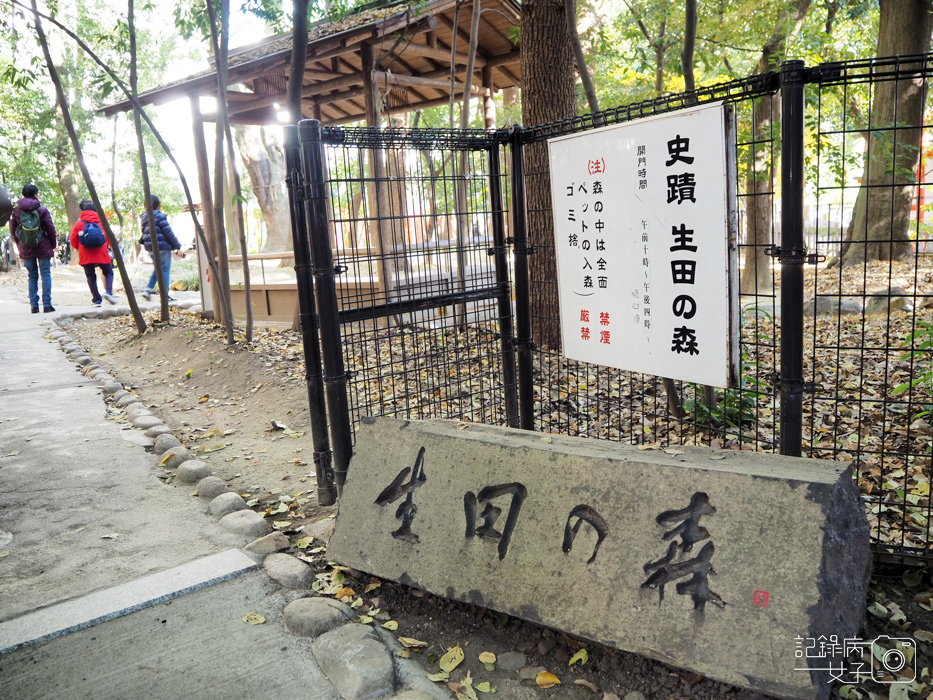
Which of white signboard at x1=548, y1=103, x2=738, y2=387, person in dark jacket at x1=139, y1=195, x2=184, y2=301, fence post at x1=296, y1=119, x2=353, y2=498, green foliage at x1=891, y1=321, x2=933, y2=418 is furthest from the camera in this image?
person in dark jacket at x1=139, y1=195, x2=184, y2=301

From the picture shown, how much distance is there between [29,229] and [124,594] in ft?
36.5

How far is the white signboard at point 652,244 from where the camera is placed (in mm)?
3029

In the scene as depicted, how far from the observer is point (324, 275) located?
3748 mm

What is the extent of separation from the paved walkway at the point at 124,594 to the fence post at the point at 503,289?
77.0 inches

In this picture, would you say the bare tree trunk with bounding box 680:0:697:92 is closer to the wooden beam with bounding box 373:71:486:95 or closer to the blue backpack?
the wooden beam with bounding box 373:71:486:95

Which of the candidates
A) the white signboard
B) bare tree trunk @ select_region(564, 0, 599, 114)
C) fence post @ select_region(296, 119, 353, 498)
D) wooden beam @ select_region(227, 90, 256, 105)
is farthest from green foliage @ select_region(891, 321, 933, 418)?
wooden beam @ select_region(227, 90, 256, 105)

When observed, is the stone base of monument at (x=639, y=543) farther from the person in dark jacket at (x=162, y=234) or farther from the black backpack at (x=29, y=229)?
the black backpack at (x=29, y=229)

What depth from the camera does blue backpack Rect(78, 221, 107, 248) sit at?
40.1 ft

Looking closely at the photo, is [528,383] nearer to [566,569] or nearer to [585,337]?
[585,337]

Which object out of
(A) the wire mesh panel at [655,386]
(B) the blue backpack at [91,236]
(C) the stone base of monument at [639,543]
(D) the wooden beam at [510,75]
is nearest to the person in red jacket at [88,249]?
(B) the blue backpack at [91,236]

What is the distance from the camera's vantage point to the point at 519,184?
168 inches

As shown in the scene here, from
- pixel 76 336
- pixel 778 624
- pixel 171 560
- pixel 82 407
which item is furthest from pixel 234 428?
pixel 76 336

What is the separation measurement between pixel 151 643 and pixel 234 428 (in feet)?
11.4

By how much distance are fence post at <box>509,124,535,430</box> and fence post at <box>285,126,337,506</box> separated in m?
1.31
